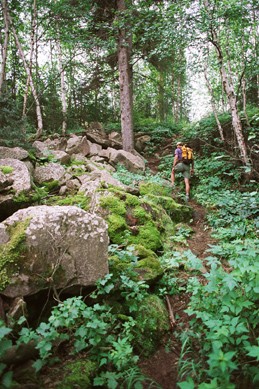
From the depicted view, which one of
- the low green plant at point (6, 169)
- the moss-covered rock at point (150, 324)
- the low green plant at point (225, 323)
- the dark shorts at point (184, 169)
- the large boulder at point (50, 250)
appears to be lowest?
the moss-covered rock at point (150, 324)

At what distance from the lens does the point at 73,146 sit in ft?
35.2

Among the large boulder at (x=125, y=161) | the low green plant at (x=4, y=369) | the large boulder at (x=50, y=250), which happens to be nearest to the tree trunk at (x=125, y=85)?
the large boulder at (x=125, y=161)

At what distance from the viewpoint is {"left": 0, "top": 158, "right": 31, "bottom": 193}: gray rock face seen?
17.7ft

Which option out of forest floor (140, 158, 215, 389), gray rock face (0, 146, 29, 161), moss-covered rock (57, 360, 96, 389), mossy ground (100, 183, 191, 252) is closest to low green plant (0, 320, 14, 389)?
moss-covered rock (57, 360, 96, 389)

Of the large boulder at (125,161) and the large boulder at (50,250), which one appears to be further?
the large boulder at (125,161)

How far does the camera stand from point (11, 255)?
3.08m

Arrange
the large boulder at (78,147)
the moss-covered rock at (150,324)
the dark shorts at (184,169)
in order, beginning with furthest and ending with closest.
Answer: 1. the large boulder at (78,147)
2. the dark shorts at (184,169)
3. the moss-covered rock at (150,324)

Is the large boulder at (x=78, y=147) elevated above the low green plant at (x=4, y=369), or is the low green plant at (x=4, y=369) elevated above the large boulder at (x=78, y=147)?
the large boulder at (x=78, y=147)

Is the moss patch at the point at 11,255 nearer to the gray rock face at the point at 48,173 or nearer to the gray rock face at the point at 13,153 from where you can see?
the gray rock face at the point at 48,173

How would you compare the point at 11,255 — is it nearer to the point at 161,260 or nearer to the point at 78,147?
the point at 161,260

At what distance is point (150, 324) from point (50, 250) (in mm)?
1612

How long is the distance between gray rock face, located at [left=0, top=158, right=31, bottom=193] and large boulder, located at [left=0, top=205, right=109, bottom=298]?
1.94 m

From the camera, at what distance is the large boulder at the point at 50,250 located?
305 centimetres

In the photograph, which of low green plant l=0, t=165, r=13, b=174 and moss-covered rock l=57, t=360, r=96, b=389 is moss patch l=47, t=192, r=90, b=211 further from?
moss-covered rock l=57, t=360, r=96, b=389
